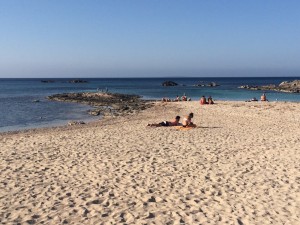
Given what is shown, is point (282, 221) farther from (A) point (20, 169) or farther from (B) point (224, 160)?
(A) point (20, 169)

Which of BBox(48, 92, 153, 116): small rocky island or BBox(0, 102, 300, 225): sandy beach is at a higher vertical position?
BBox(0, 102, 300, 225): sandy beach

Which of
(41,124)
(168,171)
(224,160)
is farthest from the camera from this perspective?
(41,124)

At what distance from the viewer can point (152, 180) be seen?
8.83 metres

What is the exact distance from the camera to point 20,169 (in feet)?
32.3

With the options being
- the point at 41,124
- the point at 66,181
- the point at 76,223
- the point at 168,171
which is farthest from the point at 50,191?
the point at 41,124

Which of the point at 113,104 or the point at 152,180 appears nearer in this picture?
the point at 152,180

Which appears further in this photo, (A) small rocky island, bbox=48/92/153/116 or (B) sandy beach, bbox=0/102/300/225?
(A) small rocky island, bbox=48/92/153/116

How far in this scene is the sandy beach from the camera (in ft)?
22.1

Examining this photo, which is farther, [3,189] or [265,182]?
[265,182]

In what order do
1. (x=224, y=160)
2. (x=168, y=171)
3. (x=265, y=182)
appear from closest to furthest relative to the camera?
1. (x=265, y=182)
2. (x=168, y=171)
3. (x=224, y=160)

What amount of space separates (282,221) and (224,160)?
4.51 meters

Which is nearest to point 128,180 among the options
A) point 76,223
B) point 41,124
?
point 76,223

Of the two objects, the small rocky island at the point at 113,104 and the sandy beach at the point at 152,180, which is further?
the small rocky island at the point at 113,104

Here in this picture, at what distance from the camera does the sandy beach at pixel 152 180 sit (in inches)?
265
